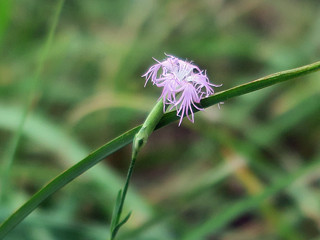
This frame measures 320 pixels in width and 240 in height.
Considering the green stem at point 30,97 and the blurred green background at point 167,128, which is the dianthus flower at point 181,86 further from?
the blurred green background at point 167,128

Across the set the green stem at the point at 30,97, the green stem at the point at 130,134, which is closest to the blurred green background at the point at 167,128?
the green stem at the point at 30,97

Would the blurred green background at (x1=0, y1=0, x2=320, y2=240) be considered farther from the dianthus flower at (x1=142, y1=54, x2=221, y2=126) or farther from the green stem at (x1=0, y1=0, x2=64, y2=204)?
the dianthus flower at (x1=142, y1=54, x2=221, y2=126)

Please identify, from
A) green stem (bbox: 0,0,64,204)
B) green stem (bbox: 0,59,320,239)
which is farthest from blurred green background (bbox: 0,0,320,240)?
green stem (bbox: 0,59,320,239)

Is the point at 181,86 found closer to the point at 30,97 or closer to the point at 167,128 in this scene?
the point at 30,97

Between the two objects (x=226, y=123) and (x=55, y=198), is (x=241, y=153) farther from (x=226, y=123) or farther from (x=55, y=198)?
(x=55, y=198)

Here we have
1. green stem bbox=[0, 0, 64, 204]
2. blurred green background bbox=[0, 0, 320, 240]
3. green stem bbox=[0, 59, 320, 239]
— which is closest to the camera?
green stem bbox=[0, 59, 320, 239]

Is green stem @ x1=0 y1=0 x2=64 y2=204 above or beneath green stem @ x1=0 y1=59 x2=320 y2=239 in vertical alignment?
above

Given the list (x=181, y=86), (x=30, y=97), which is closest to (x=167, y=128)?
(x=30, y=97)

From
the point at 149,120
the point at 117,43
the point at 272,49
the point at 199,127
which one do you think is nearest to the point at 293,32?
the point at 272,49

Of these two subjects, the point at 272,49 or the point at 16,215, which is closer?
the point at 16,215
